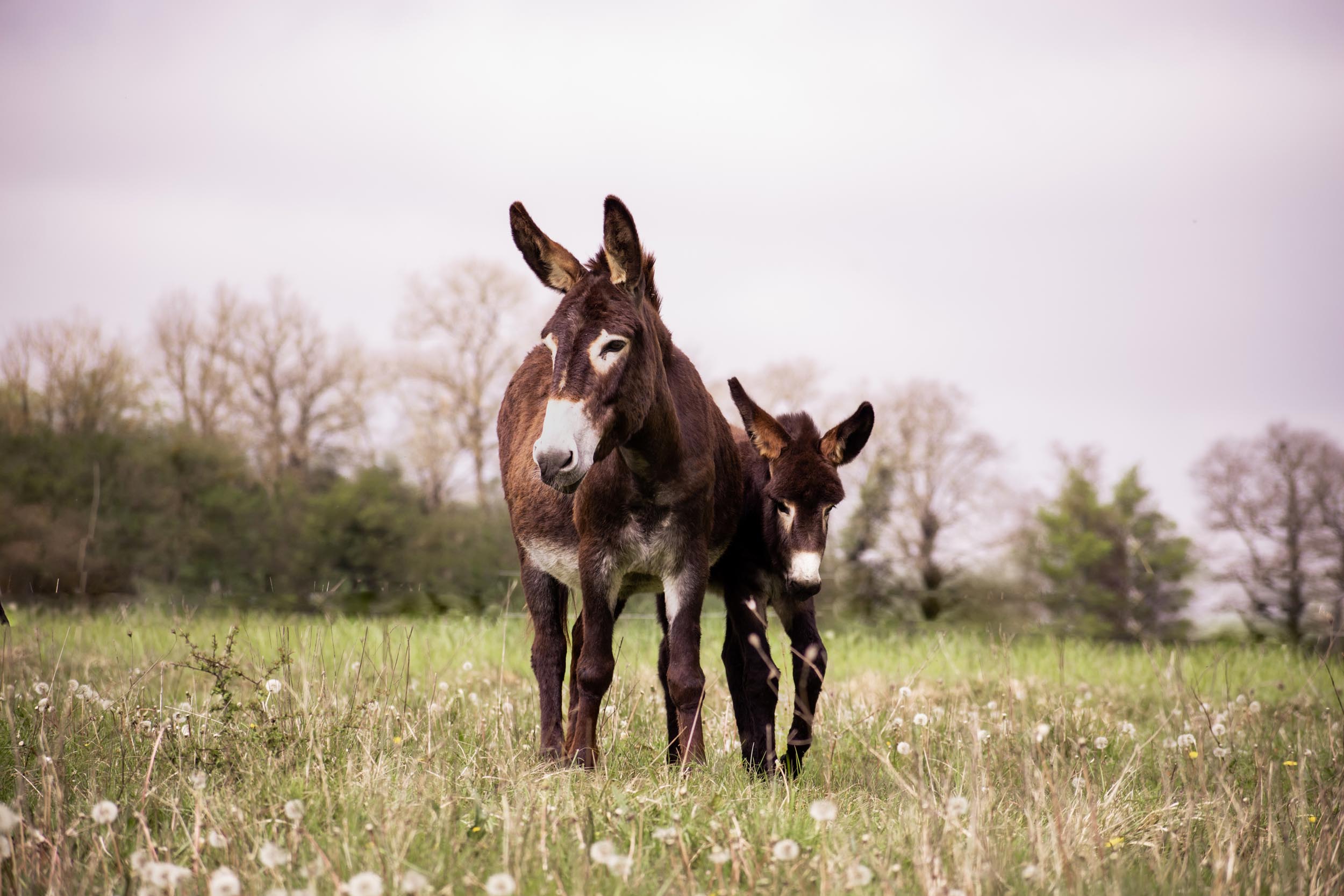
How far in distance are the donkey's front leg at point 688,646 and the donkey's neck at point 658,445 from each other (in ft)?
1.38

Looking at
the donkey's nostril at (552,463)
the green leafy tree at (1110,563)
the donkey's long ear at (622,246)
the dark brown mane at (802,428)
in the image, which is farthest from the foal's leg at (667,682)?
the green leafy tree at (1110,563)

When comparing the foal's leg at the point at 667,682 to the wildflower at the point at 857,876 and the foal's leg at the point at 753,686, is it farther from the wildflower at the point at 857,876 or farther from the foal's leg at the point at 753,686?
the wildflower at the point at 857,876

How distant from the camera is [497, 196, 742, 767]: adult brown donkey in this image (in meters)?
3.93

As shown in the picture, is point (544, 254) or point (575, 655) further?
point (575, 655)

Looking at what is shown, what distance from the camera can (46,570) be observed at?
45.4ft

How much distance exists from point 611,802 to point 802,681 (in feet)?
5.22

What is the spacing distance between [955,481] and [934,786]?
52.8ft

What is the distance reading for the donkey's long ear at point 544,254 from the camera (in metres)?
4.49

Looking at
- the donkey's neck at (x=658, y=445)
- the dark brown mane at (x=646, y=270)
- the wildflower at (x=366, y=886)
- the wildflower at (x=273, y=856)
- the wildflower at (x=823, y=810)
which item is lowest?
the wildflower at (x=273, y=856)

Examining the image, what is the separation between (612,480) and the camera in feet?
14.9

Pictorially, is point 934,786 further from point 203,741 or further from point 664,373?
point 203,741

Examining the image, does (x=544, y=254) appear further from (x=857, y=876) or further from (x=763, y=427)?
(x=857, y=876)

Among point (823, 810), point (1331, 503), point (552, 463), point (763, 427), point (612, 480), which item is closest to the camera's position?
point (823, 810)

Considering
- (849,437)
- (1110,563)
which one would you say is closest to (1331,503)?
(1110,563)
